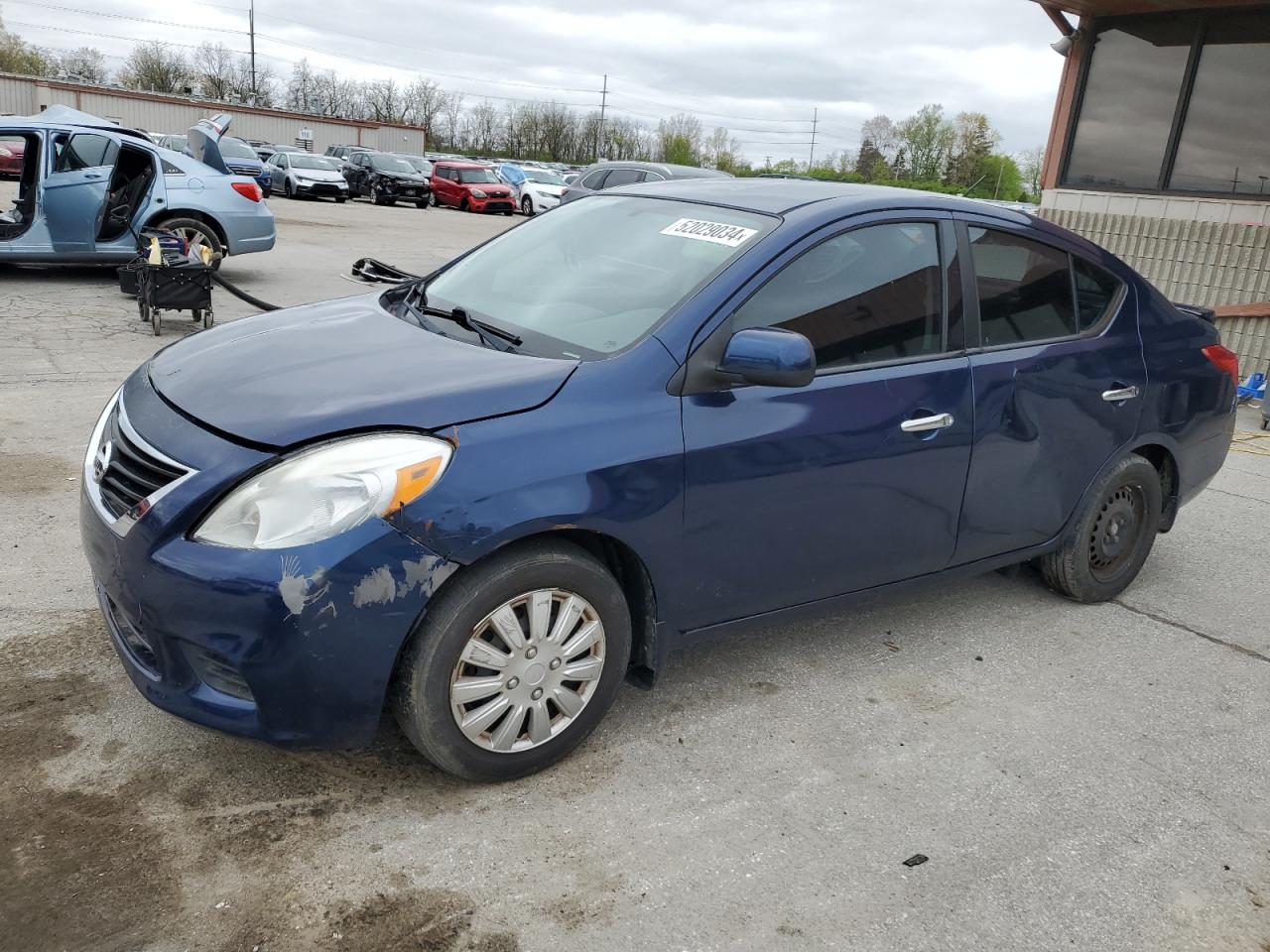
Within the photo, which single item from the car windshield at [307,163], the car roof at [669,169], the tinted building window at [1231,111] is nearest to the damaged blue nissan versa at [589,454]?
the tinted building window at [1231,111]

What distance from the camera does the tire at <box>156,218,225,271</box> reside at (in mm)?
10758

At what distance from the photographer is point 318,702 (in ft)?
8.41

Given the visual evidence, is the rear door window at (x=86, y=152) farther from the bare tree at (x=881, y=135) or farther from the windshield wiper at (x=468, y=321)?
the bare tree at (x=881, y=135)

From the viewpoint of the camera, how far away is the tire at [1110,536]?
172 inches

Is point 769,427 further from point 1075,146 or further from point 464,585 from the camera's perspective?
point 1075,146

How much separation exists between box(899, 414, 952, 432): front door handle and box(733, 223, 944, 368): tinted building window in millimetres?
224

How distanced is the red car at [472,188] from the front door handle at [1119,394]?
95.1ft

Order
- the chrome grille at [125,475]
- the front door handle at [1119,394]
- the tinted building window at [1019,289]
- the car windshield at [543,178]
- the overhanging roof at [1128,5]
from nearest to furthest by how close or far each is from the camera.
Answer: the chrome grille at [125,475] → the tinted building window at [1019,289] → the front door handle at [1119,394] → the overhanging roof at [1128,5] → the car windshield at [543,178]

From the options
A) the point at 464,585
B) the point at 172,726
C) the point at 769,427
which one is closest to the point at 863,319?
the point at 769,427

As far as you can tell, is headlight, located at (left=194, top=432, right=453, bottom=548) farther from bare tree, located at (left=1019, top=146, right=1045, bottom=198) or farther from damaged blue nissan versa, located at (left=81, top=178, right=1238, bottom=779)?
bare tree, located at (left=1019, top=146, right=1045, bottom=198)

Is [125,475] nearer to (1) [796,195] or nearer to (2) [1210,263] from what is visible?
(1) [796,195]

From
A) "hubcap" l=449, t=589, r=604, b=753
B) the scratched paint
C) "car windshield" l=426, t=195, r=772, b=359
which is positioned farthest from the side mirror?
the scratched paint

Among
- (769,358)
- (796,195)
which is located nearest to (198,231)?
(796,195)

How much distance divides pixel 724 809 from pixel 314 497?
142 centimetres
